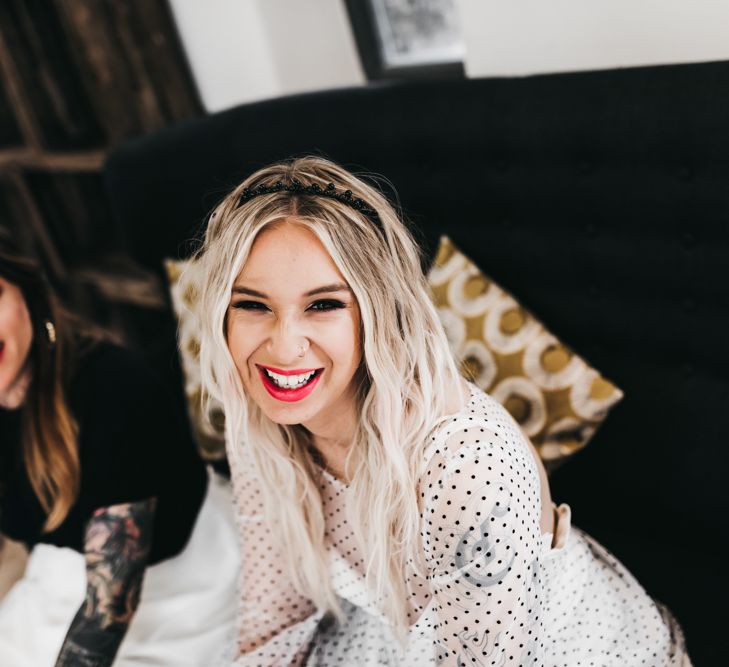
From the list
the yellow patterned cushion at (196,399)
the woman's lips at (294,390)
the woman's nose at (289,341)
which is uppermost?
the woman's nose at (289,341)

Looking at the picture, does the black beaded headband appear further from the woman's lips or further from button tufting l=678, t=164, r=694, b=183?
button tufting l=678, t=164, r=694, b=183

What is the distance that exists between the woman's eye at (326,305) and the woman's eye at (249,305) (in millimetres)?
70

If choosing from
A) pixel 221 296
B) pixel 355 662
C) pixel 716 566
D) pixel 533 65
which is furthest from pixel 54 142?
pixel 716 566

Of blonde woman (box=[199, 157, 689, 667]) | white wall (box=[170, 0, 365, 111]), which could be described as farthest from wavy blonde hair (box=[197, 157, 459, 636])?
white wall (box=[170, 0, 365, 111])

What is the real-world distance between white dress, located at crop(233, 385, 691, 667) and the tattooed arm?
0.19 meters

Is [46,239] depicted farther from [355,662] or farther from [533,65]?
[355,662]

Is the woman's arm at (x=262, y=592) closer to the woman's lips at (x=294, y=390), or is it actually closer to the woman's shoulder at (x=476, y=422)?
the woman's lips at (x=294, y=390)

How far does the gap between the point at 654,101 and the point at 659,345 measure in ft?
1.40

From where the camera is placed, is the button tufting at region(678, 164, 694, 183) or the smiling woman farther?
the button tufting at region(678, 164, 694, 183)

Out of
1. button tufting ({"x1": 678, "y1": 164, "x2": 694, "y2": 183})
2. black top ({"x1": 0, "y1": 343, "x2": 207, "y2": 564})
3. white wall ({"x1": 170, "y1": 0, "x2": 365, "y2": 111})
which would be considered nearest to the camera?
button tufting ({"x1": 678, "y1": 164, "x2": 694, "y2": 183})

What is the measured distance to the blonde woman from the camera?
87cm

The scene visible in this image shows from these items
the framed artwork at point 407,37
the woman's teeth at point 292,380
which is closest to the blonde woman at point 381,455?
the woman's teeth at point 292,380

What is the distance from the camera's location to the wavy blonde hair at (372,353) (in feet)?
2.87

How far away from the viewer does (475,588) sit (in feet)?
2.84
